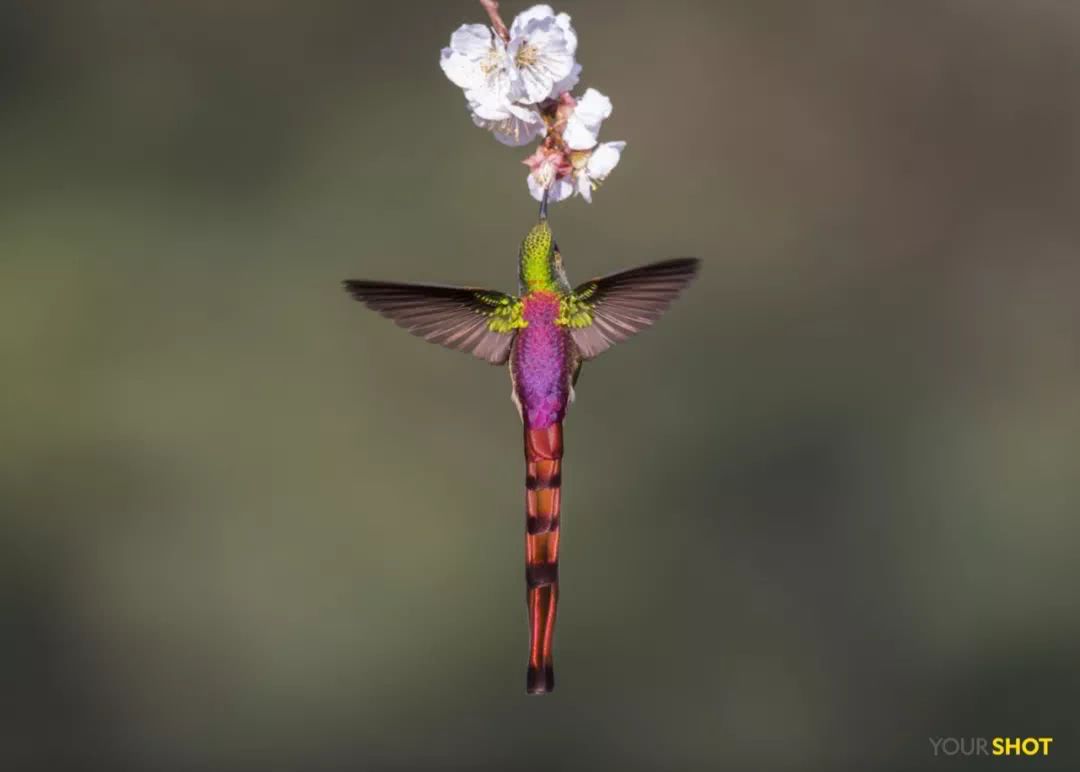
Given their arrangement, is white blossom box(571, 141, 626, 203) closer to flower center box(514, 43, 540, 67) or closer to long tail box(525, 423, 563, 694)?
flower center box(514, 43, 540, 67)

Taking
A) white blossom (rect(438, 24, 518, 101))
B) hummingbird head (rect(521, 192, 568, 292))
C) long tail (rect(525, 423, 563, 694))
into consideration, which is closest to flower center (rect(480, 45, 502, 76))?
white blossom (rect(438, 24, 518, 101))

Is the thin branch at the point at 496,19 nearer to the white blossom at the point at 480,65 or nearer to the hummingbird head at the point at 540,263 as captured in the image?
A: the white blossom at the point at 480,65

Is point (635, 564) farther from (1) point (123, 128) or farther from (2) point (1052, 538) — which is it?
(1) point (123, 128)

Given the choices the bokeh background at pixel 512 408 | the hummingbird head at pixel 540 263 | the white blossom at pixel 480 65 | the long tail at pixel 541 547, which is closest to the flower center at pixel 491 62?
the white blossom at pixel 480 65

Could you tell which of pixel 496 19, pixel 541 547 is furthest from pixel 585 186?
pixel 541 547

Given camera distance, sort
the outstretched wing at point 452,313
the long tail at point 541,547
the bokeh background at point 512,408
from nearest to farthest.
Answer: the long tail at point 541,547
the outstretched wing at point 452,313
the bokeh background at point 512,408

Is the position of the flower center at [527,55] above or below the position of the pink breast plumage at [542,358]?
above

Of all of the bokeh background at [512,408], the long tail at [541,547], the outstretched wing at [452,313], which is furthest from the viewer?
the bokeh background at [512,408]

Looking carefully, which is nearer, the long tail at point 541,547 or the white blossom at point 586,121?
the long tail at point 541,547

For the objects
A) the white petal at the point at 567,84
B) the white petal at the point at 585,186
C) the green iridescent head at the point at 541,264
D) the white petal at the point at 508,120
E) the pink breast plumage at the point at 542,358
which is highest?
the white petal at the point at 567,84
